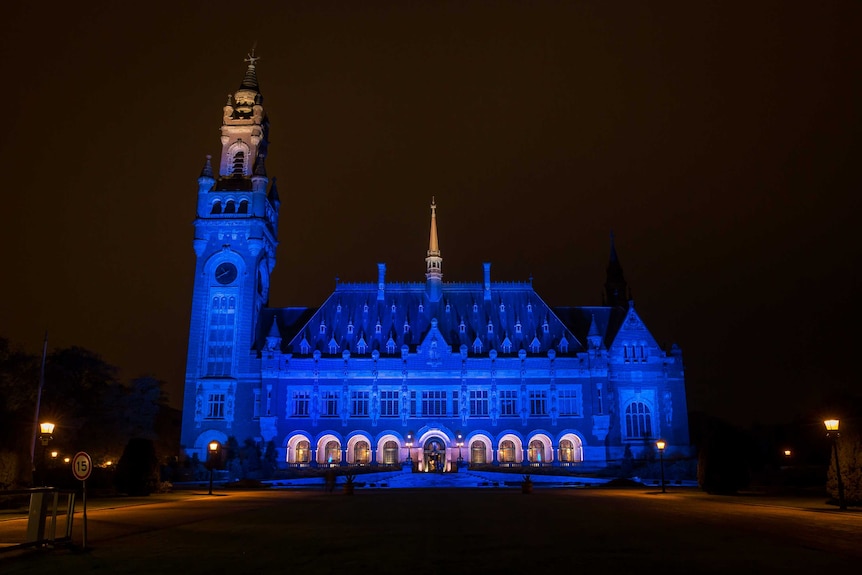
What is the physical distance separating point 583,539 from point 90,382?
211ft

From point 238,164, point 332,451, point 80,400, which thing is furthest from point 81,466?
point 238,164

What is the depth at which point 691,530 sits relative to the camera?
18297 millimetres

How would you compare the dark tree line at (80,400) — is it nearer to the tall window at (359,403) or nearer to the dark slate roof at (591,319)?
the tall window at (359,403)

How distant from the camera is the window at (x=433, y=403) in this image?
73.8 metres

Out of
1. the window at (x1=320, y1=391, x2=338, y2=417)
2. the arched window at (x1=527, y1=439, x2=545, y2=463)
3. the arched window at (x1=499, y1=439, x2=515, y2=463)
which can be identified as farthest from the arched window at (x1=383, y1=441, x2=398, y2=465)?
the arched window at (x1=527, y1=439, x2=545, y2=463)

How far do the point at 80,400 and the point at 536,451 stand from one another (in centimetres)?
4660

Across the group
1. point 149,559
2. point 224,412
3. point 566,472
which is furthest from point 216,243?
point 149,559

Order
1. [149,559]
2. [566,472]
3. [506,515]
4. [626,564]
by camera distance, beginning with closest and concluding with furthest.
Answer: [626,564] → [149,559] → [506,515] → [566,472]

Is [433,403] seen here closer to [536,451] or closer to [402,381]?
[402,381]

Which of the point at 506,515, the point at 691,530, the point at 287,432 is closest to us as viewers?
the point at 691,530

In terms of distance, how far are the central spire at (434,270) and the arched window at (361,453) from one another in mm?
19262

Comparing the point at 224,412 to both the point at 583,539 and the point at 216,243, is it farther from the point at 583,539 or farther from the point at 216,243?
the point at 583,539

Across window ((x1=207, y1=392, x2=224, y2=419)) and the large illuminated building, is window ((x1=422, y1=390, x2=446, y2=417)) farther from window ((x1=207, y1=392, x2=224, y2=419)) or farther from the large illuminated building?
window ((x1=207, y1=392, x2=224, y2=419))

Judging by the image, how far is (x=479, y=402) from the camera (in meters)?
74.4
